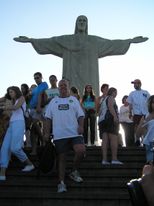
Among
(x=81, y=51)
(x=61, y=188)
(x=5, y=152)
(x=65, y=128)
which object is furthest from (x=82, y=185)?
(x=81, y=51)

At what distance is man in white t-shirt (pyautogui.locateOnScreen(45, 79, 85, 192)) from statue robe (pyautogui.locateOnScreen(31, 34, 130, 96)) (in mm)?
8655

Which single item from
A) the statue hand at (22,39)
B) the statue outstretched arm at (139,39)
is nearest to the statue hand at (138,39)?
the statue outstretched arm at (139,39)

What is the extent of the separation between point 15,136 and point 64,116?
42.4 inches

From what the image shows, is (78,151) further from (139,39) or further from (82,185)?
(139,39)

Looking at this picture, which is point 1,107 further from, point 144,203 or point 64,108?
point 144,203

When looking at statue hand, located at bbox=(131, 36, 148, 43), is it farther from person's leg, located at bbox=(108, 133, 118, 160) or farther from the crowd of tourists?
person's leg, located at bbox=(108, 133, 118, 160)

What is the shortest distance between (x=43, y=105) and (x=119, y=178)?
265 centimetres

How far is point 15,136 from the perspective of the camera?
25.7 ft

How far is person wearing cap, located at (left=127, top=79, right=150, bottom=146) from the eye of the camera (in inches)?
418

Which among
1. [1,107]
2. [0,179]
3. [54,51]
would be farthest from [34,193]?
[54,51]

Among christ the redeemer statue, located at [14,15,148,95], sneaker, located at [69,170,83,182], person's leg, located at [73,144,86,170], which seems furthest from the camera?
christ the redeemer statue, located at [14,15,148,95]

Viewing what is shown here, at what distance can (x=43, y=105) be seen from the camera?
953 centimetres

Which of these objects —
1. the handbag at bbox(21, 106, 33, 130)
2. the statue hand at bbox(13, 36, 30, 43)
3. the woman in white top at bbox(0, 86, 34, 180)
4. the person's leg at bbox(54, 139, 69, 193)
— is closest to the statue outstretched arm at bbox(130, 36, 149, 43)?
the statue hand at bbox(13, 36, 30, 43)

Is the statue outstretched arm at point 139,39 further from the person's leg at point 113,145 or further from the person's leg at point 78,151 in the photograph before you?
the person's leg at point 78,151
